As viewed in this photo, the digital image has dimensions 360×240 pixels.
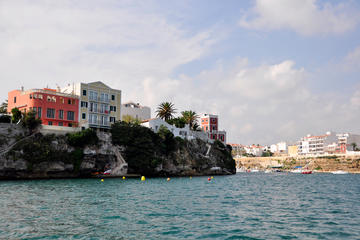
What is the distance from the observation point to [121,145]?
75062 millimetres

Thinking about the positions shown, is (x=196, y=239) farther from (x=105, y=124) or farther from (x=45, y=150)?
(x=105, y=124)

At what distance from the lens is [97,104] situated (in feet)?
257

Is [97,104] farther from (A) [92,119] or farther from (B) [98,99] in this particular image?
(A) [92,119]

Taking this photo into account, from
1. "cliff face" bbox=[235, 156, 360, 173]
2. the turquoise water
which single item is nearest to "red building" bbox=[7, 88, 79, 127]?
the turquoise water

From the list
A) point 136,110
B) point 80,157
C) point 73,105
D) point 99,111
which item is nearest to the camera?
point 80,157

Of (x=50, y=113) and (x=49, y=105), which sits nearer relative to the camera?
(x=49, y=105)

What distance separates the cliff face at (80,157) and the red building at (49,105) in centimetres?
632

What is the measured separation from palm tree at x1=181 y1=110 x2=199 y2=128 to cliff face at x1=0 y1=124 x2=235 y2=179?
20.2 meters

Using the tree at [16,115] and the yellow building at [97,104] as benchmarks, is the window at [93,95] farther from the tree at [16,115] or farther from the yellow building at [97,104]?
the tree at [16,115]

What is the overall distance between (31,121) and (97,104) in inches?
749

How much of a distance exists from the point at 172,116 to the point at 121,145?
113ft

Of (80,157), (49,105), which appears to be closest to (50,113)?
(49,105)

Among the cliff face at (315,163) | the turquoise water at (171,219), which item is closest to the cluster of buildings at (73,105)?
the turquoise water at (171,219)

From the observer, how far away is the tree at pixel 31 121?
61.5 metres
